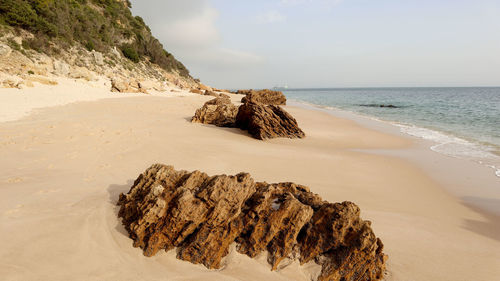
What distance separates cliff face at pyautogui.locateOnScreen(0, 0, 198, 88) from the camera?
17688 millimetres

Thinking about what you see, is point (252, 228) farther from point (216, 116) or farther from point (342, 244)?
point (216, 116)

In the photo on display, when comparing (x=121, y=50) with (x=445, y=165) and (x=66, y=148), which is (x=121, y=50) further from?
(x=445, y=165)

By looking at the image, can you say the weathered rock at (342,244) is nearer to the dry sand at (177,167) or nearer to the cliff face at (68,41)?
the dry sand at (177,167)

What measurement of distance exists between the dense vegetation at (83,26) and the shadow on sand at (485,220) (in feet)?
84.9

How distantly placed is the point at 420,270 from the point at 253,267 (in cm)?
178

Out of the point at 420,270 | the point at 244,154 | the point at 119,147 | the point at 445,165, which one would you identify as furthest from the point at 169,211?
the point at 445,165

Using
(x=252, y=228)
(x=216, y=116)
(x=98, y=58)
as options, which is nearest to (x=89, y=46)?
(x=98, y=58)

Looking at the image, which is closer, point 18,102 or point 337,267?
point 337,267

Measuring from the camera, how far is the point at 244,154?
629 centimetres

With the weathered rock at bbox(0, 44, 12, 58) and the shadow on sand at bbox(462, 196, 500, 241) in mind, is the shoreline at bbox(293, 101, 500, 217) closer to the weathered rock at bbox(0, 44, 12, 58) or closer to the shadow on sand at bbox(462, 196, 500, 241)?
the shadow on sand at bbox(462, 196, 500, 241)

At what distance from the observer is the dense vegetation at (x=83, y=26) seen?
64.5 ft

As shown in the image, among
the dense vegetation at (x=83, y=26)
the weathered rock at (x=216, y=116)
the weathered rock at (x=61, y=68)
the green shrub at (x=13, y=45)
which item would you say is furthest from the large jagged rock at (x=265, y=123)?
the dense vegetation at (x=83, y=26)

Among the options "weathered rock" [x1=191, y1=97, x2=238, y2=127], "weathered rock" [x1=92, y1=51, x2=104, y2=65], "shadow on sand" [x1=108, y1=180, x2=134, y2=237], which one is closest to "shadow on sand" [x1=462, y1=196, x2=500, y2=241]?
"shadow on sand" [x1=108, y1=180, x2=134, y2=237]

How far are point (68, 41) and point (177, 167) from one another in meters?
25.3
